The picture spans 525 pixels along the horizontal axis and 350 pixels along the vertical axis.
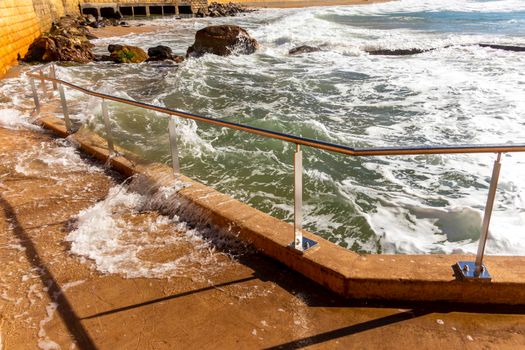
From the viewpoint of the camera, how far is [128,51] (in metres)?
15.9

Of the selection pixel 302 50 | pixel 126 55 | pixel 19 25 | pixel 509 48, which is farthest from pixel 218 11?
pixel 509 48

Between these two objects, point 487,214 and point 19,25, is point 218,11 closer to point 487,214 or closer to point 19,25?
point 19,25

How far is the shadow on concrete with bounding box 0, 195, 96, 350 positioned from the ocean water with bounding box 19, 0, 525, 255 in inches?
94.3

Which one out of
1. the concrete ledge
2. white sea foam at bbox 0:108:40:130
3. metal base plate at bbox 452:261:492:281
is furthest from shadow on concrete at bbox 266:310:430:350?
white sea foam at bbox 0:108:40:130

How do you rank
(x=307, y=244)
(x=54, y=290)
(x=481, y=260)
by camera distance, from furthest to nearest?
(x=307, y=244)
(x=54, y=290)
(x=481, y=260)

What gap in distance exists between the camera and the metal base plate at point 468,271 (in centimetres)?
230

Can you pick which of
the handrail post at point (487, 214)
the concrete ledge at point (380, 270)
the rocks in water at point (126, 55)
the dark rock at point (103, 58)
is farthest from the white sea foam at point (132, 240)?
the dark rock at point (103, 58)

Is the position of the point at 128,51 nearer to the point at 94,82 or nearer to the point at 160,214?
the point at 94,82

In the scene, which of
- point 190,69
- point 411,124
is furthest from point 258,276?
point 190,69

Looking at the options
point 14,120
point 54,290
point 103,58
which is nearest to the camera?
point 54,290

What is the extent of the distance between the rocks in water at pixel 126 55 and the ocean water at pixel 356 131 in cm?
72

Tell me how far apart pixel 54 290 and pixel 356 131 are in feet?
20.3

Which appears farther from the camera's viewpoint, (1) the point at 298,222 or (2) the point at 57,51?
(2) the point at 57,51

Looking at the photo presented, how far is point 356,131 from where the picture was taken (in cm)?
764
